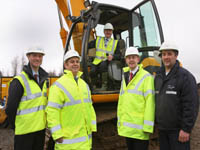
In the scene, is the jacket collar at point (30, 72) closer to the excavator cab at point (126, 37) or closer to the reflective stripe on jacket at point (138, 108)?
the reflective stripe on jacket at point (138, 108)

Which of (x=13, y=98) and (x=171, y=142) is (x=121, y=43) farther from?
(x=13, y=98)

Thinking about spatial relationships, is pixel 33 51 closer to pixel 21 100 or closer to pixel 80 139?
pixel 21 100

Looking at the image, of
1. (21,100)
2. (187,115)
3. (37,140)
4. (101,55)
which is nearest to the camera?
(187,115)

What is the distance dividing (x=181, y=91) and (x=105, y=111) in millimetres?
2343

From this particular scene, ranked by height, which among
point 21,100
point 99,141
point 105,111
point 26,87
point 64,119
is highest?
point 26,87

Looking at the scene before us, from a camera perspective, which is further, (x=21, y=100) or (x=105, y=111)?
(x=105, y=111)

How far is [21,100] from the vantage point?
2.33m

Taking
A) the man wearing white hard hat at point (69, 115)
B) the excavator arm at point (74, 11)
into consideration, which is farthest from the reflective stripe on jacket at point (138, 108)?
the excavator arm at point (74, 11)

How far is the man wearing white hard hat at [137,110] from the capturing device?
2408mm

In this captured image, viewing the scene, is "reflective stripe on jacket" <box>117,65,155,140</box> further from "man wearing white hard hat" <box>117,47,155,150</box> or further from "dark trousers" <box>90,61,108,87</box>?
"dark trousers" <box>90,61,108,87</box>

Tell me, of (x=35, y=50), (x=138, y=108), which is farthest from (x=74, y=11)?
(x=138, y=108)

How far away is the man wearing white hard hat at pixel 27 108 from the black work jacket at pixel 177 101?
4.93ft

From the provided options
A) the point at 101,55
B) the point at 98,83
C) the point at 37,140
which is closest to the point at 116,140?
the point at 98,83

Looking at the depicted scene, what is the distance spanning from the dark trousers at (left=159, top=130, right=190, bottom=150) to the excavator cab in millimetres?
1708
